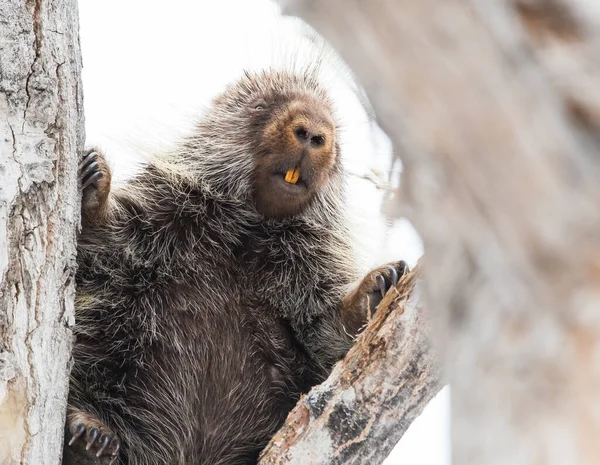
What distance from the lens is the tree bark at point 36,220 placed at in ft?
5.95

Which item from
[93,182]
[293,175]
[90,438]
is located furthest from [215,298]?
[90,438]

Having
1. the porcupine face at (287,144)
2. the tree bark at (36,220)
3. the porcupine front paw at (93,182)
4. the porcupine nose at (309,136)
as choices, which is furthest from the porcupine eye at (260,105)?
the tree bark at (36,220)

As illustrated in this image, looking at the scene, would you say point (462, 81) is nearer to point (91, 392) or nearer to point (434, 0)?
point (434, 0)

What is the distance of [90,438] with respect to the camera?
219 centimetres

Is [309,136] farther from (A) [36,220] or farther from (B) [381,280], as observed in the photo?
(A) [36,220]

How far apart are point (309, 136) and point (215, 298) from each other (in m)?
0.68

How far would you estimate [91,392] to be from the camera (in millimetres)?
2592

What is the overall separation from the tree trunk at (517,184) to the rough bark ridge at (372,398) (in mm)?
953

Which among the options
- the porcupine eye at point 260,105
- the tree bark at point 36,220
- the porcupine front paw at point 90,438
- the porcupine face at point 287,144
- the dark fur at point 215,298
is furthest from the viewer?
the porcupine eye at point 260,105

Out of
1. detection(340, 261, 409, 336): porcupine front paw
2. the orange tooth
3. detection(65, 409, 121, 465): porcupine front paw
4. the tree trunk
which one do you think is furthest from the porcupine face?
the tree trunk

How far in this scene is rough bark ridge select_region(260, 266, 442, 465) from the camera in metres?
1.89

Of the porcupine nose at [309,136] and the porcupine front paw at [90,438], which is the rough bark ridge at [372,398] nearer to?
the porcupine front paw at [90,438]

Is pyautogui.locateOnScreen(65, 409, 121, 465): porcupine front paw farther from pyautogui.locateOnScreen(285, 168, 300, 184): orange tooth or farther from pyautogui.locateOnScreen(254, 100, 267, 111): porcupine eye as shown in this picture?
pyautogui.locateOnScreen(254, 100, 267, 111): porcupine eye

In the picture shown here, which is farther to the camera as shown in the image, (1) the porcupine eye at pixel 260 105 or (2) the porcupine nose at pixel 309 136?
(1) the porcupine eye at pixel 260 105
